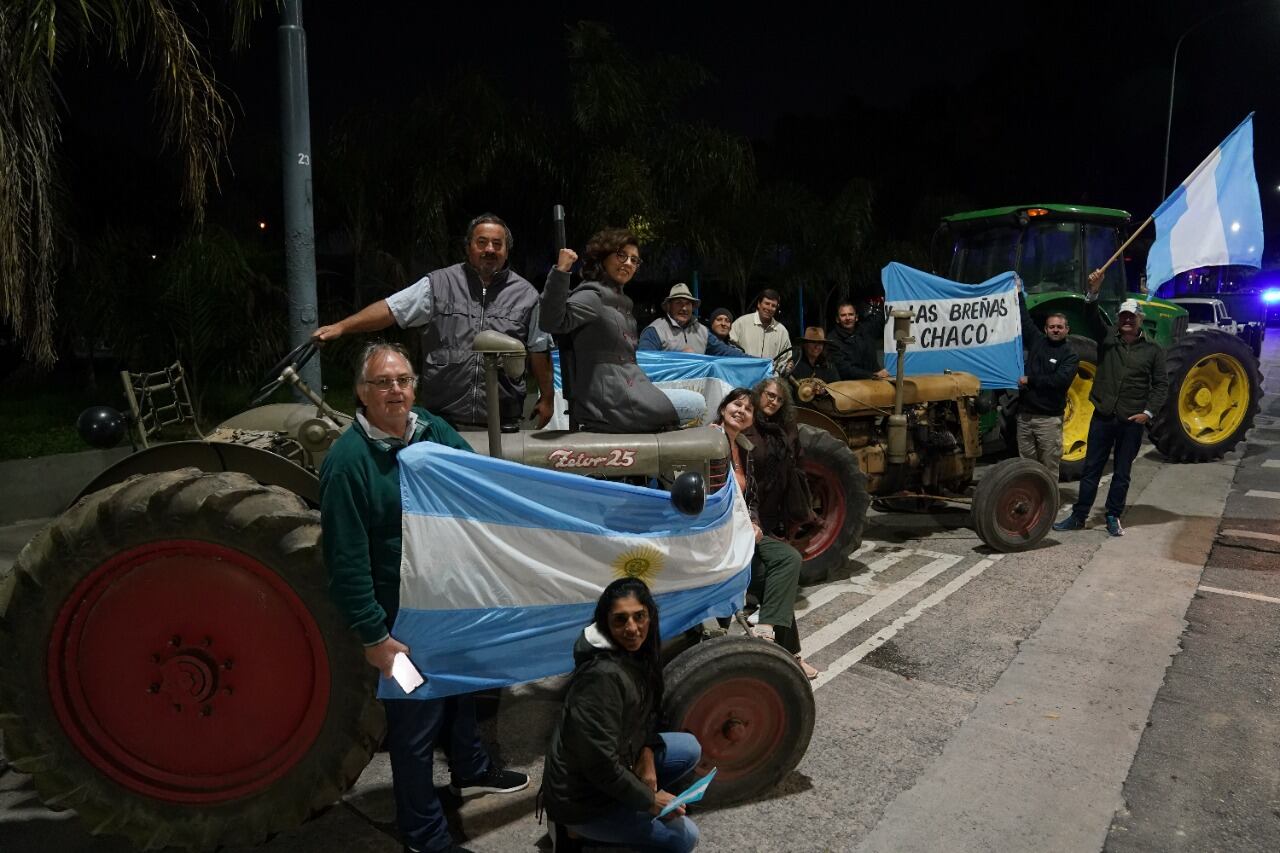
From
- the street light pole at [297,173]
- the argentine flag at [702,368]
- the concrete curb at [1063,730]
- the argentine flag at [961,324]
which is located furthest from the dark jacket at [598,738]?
the argentine flag at [961,324]

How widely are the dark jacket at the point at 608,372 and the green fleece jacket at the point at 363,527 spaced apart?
1178 millimetres

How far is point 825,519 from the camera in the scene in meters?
6.07

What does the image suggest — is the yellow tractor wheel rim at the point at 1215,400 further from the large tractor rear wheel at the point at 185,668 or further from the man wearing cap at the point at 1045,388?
the large tractor rear wheel at the point at 185,668

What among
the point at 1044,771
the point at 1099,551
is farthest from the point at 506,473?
the point at 1099,551

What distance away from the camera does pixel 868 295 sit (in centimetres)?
2662

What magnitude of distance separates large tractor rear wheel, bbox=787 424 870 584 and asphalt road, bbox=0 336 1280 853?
7.4 inches

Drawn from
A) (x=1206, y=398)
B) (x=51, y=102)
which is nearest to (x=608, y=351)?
(x=51, y=102)

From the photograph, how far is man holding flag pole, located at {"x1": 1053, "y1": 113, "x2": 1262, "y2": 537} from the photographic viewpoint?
704 cm

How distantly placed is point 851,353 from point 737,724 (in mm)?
4666

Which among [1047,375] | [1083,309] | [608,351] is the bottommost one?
[1047,375]

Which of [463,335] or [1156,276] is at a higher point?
[1156,276]

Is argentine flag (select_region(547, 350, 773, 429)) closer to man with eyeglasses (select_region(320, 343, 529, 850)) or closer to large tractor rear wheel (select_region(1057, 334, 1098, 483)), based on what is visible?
man with eyeglasses (select_region(320, 343, 529, 850))

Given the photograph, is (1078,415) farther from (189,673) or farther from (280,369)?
(189,673)

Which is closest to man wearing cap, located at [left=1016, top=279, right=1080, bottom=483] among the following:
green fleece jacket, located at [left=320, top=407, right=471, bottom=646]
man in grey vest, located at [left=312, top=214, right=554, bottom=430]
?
man in grey vest, located at [left=312, top=214, right=554, bottom=430]
